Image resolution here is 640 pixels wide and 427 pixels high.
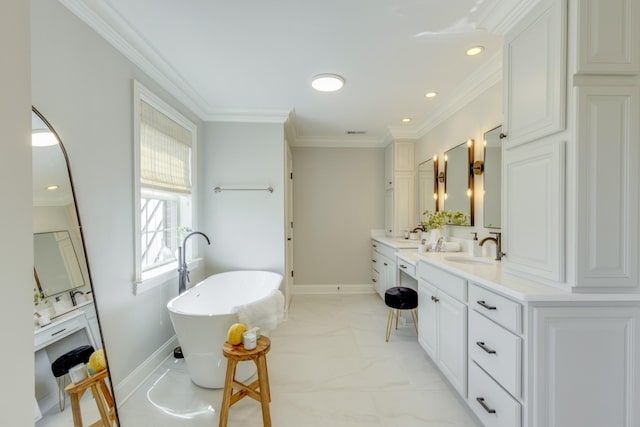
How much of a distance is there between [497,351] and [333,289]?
3.21 m

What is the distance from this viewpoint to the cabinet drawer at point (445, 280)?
183 cm

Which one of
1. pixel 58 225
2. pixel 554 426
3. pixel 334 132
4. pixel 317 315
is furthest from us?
pixel 334 132

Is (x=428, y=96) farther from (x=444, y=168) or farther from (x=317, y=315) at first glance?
(x=317, y=315)

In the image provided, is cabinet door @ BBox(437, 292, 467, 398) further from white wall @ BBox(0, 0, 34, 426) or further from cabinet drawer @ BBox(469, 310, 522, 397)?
white wall @ BBox(0, 0, 34, 426)

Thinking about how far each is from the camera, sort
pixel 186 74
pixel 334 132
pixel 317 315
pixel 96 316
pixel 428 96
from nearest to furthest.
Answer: pixel 96 316
pixel 186 74
pixel 428 96
pixel 317 315
pixel 334 132

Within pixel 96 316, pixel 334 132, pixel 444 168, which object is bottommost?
pixel 96 316

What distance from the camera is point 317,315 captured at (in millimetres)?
3615

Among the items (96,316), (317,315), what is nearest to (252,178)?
(317,315)

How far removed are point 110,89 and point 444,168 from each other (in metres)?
3.25

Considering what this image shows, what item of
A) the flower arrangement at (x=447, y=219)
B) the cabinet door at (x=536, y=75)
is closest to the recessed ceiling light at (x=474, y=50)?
the cabinet door at (x=536, y=75)

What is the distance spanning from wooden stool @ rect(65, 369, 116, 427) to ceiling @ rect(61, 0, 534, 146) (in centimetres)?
198

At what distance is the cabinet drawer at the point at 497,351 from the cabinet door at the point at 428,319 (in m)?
0.50

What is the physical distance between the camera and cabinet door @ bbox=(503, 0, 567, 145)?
1.35 meters

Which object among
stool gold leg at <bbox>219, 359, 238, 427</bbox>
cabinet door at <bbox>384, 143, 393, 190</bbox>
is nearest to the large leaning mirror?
stool gold leg at <bbox>219, 359, 238, 427</bbox>
